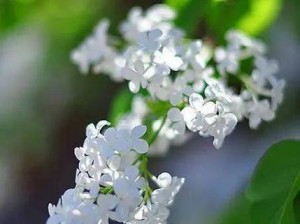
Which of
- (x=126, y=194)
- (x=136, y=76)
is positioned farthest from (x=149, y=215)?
(x=136, y=76)

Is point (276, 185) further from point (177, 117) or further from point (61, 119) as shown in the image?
point (61, 119)

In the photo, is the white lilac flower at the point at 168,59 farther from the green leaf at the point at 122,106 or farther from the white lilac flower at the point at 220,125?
the green leaf at the point at 122,106

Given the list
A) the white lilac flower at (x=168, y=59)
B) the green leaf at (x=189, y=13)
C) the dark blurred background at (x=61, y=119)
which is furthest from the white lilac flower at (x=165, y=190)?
the dark blurred background at (x=61, y=119)

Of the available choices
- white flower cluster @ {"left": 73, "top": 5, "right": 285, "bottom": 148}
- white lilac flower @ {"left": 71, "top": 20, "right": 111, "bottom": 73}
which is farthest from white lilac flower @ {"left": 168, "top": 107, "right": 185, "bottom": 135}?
white lilac flower @ {"left": 71, "top": 20, "right": 111, "bottom": 73}

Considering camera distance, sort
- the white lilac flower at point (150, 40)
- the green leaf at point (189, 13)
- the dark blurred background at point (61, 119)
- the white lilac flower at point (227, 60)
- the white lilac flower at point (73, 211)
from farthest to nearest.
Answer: the dark blurred background at point (61, 119) < the green leaf at point (189, 13) < the white lilac flower at point (227, 60) < the white lilac flower at point (150, 40) < the white lilac flower at point (73, 211)

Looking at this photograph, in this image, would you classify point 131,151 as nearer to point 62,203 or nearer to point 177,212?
point 62,203

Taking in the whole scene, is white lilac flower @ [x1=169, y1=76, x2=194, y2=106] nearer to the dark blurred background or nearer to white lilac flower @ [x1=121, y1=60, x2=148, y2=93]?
white lilac flower @ [x1=121, y1=60, x2=148, y2=93]
